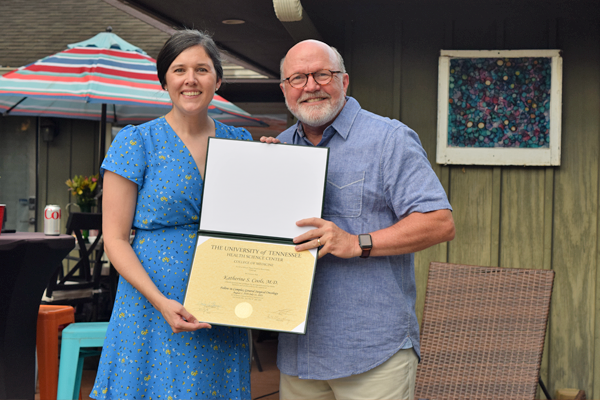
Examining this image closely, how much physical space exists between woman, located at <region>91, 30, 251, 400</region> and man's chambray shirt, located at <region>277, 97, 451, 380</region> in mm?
295

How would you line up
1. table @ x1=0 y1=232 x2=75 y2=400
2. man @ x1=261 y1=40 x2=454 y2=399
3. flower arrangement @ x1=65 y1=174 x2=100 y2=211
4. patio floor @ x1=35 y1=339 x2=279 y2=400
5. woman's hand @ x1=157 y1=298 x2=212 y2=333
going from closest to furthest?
woman's hand @ x1=157 y1=298 x2=212 y2=333 → man @ x1=261 y1=40 x2=454 y2=399 → table @ x1=0 y1=232 x2=75 y2=400 → patio floor @ x1=35 y1=339 x2=279 y2=400 → flower arrangement @ x1=65 y1=174 x2=100 y2=211

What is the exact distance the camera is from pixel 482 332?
10.3 feet

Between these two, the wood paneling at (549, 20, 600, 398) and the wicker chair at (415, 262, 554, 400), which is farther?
the wood paneling at (549, 20, 600, 398)

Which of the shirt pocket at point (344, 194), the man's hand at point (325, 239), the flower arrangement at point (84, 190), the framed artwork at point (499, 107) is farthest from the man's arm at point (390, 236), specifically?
the flower arrangement at point (84, 190)

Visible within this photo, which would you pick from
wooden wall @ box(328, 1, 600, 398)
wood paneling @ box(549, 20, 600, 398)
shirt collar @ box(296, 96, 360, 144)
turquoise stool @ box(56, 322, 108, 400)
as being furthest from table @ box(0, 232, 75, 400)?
wood paneling @ box(549, 20, 600, 398)

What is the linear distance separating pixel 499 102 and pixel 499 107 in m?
0.03

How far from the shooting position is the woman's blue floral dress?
1649mm

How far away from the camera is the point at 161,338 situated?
1665mm

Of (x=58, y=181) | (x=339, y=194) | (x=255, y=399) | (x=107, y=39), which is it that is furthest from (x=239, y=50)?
(x=58, y=181)

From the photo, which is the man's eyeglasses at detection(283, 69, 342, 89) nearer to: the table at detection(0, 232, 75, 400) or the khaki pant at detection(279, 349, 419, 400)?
the khaki pant at detection(279, 349, 419, 400)

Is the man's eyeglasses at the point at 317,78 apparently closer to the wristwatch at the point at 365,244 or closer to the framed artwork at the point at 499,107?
the wristwatch at the point at 365,244

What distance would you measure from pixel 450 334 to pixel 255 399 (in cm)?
138

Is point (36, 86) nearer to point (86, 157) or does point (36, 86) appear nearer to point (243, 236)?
point (86, 157)

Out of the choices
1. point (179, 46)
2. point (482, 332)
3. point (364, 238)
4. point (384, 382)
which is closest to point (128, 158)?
point (179, 46)
